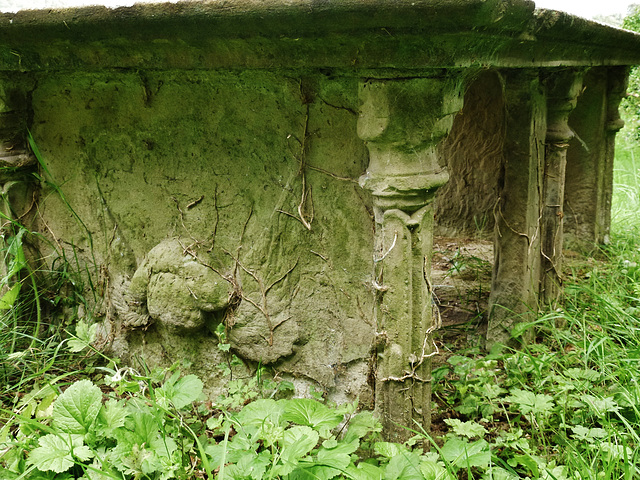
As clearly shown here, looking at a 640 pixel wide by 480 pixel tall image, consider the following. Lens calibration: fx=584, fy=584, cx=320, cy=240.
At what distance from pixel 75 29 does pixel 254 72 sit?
0.56 metres

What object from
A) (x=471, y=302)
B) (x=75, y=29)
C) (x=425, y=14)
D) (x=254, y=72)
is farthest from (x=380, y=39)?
(x=471, y=302)

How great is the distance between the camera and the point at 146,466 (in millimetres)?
1614

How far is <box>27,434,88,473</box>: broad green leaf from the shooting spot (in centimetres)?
157

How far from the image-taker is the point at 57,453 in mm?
1599

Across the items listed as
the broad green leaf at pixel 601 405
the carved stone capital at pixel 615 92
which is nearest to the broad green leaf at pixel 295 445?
the broad green leaf at pixel 601 405

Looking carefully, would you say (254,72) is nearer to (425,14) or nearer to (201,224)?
(201,224)

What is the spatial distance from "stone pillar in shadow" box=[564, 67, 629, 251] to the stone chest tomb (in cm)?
100

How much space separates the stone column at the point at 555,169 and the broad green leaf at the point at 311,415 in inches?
56.8

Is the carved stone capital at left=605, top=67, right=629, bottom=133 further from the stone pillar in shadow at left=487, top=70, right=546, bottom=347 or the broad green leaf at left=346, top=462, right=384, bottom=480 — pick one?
the broad green leaf at left=346, top=462, right=384, bottom=480

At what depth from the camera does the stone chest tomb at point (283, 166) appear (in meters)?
1.59

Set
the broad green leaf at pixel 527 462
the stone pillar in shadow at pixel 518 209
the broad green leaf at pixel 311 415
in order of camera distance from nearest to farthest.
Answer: the broad green leaf at pixel 311 415 < the broad green leaf at pixel 527 462 < the stone pillar in shadow at pixel 518 209

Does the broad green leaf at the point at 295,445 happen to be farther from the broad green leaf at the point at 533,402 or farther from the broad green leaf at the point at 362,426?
the broad green leaf at the point at 533,402

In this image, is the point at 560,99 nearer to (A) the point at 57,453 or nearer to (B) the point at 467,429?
(B) the point at 467,429

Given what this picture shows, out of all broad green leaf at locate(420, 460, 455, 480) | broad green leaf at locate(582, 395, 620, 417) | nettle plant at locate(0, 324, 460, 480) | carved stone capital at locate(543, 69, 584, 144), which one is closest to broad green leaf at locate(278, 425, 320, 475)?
nettle plant at locate(0, 324, 460, 480)
